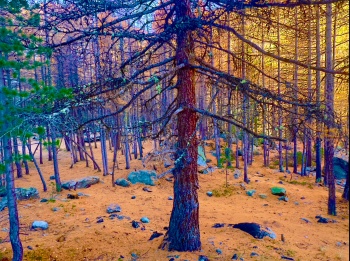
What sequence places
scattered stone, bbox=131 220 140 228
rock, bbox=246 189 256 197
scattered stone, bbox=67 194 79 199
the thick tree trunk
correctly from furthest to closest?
1. rock, bbox=246 189 256 197
2. scattered stone, bbox=67 194 79 199
3. scattered stone, bbox=131 220 140 228
4. the thick tree trunk

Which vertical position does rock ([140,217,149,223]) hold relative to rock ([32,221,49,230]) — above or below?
below

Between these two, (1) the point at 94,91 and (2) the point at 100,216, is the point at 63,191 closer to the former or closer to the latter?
(2) the point at 100,216

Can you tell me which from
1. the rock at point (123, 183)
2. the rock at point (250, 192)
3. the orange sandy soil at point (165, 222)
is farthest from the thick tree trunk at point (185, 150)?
the rock at point (123, 183)

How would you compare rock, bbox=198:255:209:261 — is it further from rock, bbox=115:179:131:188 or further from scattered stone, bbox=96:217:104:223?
rock, bbox=115:179:131:188

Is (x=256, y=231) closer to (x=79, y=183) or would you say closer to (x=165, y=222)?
(x=165, y=222)

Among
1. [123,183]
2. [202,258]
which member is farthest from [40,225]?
[202,258]

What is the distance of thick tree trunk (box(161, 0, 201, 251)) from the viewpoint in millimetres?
5496

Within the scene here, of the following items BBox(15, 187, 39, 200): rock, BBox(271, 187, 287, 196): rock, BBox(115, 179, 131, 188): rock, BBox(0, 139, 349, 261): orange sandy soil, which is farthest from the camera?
BBox(115, 179, 131, 188): rock

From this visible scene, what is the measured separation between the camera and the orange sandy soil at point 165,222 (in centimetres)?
661

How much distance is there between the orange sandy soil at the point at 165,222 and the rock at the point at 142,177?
46 cm

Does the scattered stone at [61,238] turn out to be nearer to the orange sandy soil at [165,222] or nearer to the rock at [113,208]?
the orange sandy soil at [165,222]

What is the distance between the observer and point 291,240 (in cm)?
757

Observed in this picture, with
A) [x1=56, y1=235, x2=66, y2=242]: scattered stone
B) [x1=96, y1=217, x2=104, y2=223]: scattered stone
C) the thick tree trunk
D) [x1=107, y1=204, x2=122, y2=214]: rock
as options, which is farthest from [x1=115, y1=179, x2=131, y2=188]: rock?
the thick tree trunk

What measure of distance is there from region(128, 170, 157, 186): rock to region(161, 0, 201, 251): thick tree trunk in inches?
297
